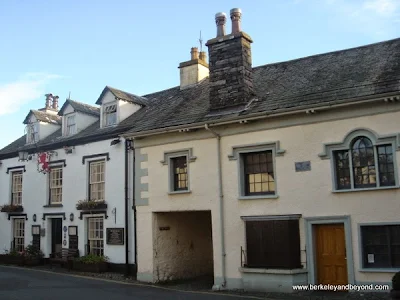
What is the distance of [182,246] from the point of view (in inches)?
681

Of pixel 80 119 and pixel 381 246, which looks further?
pixel 80 119

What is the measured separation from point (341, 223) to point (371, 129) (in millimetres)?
2729

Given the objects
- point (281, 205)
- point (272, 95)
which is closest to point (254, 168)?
point (281, 205)

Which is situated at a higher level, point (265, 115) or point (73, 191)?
point (265, 115)

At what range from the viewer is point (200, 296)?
13.4m

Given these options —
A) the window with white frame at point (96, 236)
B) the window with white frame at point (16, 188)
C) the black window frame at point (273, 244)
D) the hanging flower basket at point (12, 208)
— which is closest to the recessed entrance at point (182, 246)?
the black window frame at point (273, 244)

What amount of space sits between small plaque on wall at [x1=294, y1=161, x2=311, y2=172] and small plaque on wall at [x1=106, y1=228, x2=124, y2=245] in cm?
814

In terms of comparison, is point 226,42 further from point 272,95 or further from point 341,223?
point 341,223

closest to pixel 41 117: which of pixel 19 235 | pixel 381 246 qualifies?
pixel 19 235

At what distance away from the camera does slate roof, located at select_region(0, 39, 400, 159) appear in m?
13.2

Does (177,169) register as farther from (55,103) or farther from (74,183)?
(55,103)

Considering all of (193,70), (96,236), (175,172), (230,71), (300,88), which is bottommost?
(96,236)

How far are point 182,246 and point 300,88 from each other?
7.27m

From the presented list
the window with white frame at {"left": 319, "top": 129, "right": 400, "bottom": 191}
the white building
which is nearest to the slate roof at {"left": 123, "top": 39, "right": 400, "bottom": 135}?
the window with white frame at {"left": 319, "top": 129, "right": 400, "bottom": 191}
